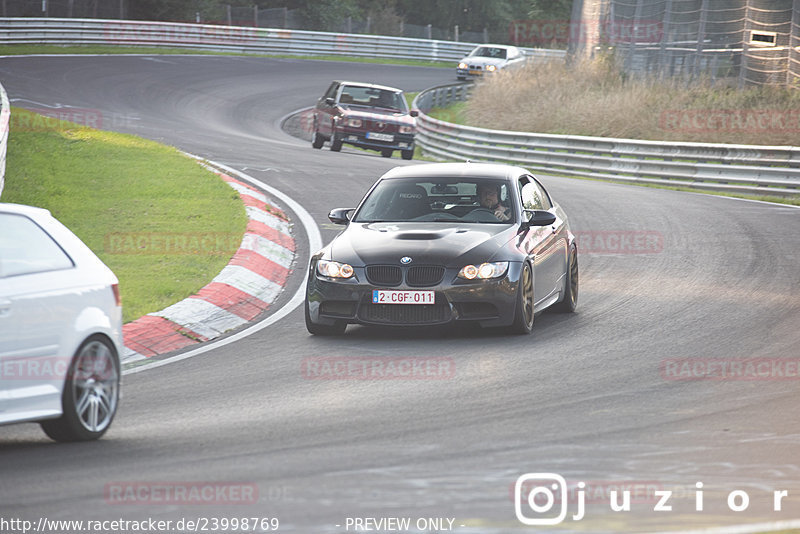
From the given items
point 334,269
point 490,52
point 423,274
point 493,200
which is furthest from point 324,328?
point 490,52

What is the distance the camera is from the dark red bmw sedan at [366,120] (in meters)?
30.0

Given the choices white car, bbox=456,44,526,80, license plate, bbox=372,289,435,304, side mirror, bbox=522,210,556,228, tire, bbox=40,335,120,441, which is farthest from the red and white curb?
white car, bbox=456,44,526,80

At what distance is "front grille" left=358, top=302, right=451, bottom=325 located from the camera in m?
10.7

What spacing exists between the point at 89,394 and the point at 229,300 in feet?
17.1

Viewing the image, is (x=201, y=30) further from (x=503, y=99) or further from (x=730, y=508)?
(x=730, y=508)

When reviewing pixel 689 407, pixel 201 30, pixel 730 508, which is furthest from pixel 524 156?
pixel 201 30

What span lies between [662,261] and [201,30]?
4247 cm

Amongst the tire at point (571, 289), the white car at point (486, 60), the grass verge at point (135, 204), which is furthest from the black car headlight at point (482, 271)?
the white car at point (486, 60)

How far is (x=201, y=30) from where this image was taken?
5491 cm

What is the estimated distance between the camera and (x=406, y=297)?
10664 millimetres

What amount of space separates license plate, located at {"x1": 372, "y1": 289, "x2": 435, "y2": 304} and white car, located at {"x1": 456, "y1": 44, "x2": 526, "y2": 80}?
140 ft

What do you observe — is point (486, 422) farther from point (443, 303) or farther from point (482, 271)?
point (482, 271)

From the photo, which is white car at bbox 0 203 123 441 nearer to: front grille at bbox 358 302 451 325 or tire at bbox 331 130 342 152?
front grille at bbox 358 302 451 325

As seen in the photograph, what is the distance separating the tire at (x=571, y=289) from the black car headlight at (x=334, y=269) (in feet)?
8.37
